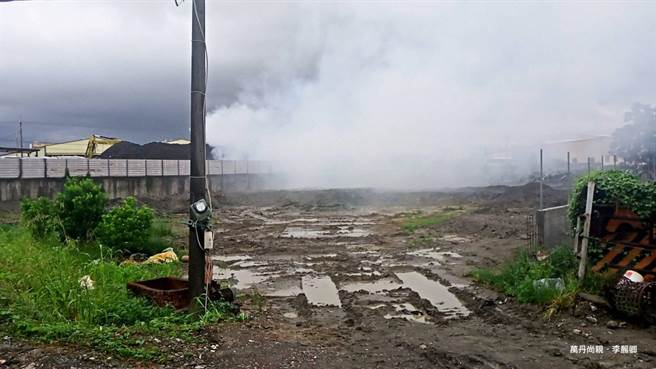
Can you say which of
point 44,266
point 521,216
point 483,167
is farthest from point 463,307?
point 483,167

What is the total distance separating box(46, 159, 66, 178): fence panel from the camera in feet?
71.7

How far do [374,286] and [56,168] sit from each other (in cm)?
1811

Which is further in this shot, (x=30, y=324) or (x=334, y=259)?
(x=334, y=259)

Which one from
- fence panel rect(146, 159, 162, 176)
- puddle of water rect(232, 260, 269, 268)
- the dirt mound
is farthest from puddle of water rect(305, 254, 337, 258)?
the dirt mound

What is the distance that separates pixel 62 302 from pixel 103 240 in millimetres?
5342

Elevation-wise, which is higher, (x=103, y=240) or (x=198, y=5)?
(x=198, y=5)

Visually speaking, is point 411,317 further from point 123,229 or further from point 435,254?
point 123,229

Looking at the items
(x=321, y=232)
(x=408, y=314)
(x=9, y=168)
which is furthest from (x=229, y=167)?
(x=408, y=314)

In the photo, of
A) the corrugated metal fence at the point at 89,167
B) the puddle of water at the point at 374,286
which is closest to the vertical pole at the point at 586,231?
the puddle of water at the point at 374,286

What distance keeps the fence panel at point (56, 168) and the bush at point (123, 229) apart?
42.7ft

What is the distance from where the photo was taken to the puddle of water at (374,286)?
8.75m

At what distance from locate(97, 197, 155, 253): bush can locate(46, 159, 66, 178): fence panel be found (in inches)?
513

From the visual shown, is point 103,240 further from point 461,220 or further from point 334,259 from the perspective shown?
point 461,220

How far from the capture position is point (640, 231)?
7.12 meters
